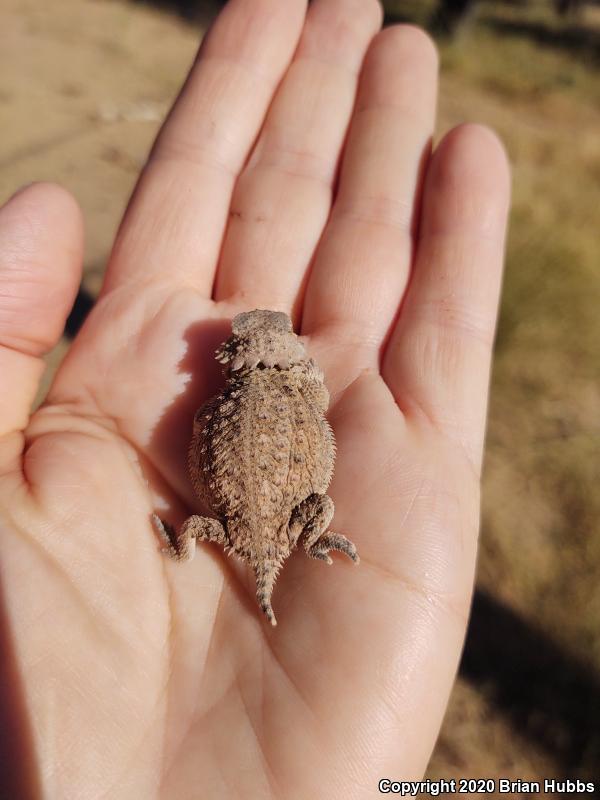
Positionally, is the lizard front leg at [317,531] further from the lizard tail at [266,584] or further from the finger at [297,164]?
the finger at [297,164]

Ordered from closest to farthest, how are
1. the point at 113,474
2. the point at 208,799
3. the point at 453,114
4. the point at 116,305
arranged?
the point at 208,799, the point at 113,474, the point at 116,305, the point at 453,114

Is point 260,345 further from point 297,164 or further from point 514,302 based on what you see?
point 514,302

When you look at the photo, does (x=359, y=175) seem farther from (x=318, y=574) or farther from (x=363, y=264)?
(x=318, y=574)

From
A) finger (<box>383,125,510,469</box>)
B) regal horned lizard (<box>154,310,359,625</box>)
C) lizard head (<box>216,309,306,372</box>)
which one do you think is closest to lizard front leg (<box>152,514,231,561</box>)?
regal horned lizard (<box>154,310,359,625</box>)

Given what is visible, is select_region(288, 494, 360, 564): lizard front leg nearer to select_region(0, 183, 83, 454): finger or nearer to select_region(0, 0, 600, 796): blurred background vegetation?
select_region(0, 183, 83, 454): finger

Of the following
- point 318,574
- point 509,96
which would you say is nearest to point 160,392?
point 318,574

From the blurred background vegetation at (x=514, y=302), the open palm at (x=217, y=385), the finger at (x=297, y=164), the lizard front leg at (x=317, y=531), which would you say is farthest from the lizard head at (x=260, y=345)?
the blurred background vegetation at (x=514, y=302)

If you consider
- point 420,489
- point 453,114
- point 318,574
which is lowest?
point 318,574
